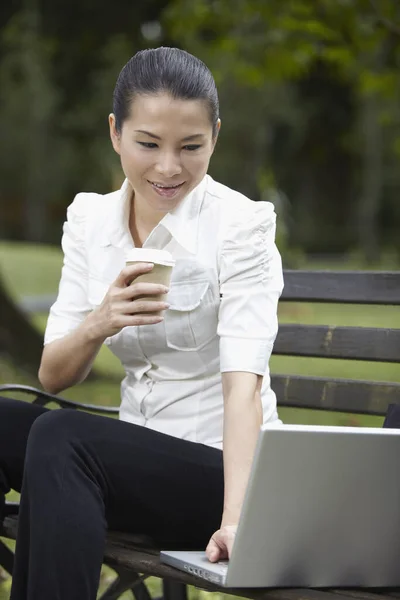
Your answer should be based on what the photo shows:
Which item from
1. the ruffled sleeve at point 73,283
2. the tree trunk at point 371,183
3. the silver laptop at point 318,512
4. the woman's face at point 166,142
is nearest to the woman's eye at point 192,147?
the woman's face at point 166,142

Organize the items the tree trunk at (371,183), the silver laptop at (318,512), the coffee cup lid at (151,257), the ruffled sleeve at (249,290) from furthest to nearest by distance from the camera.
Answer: the tree trunk at (371,183) → the ruffled sleeve at (249,290) → the coffee cup lid at (151,257) → the silver laptop at (318,512)

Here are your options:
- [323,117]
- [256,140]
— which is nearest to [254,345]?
[323,117]

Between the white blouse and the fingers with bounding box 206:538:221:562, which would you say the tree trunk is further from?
the fingers with bounding box 206:538:221:562

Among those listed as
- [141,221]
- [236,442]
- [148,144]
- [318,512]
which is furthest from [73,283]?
[318,512]

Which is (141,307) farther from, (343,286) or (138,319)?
(343,286)

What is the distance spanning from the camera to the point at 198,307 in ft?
8.91

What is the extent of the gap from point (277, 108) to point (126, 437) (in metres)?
32.4

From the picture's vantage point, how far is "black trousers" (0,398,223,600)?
2.22 meters

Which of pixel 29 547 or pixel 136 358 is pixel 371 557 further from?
pixel 136 358

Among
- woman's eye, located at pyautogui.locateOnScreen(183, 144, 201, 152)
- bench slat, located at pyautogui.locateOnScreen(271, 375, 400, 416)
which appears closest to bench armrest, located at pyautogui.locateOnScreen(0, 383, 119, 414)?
bench slat, located at pyautogui.locateOnScreen(271, 375, 400, 416)

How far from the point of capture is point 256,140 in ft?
121

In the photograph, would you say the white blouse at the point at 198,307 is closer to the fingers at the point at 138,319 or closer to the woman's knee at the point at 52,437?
the fingers at the point at 138,319

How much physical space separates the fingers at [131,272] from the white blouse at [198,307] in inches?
11.0

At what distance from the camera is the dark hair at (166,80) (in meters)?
2.57
